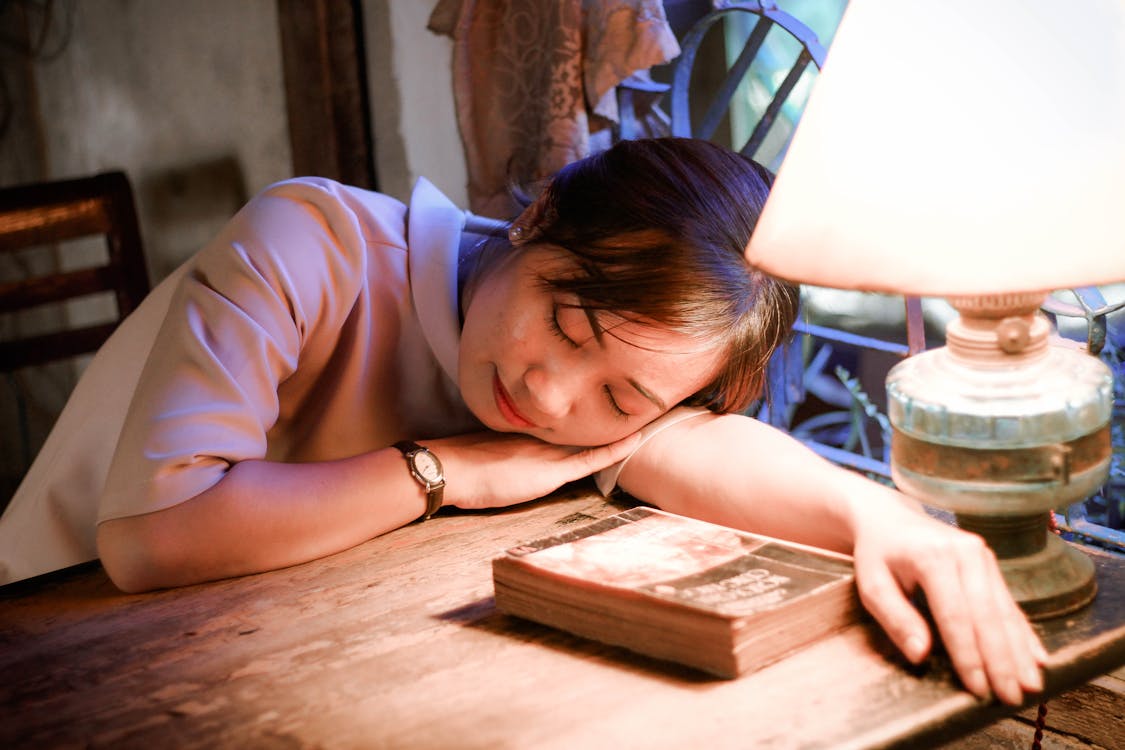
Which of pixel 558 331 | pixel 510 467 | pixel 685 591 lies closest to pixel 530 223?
pixel 558 331

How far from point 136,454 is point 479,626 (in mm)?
425

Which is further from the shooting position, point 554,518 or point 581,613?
point 554,518

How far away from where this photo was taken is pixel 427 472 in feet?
4.42

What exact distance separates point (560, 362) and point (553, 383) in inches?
1.0

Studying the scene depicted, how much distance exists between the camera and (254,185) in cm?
327

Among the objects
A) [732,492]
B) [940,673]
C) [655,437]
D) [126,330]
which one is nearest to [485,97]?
[126,330]

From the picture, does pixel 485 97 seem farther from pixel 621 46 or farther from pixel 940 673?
pixel 940 673

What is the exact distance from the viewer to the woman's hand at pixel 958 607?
2.86 ft

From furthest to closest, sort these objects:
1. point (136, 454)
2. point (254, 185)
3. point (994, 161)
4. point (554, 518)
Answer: point (254, 185), point (554, 518), point (136, 454), point (994, 161)

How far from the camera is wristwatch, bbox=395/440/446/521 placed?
4.39 feet

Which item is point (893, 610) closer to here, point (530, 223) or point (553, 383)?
point (553, 383)

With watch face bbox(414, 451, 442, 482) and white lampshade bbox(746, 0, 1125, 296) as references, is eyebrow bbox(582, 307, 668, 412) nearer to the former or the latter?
watch face bbox(414, 451, 442, 482)

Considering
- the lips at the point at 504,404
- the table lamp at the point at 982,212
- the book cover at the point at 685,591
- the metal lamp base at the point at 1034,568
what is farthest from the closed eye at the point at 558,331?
the metal lamp base at the point at 1034,568

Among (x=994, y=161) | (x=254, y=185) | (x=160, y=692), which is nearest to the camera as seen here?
(x=994, y=161)
